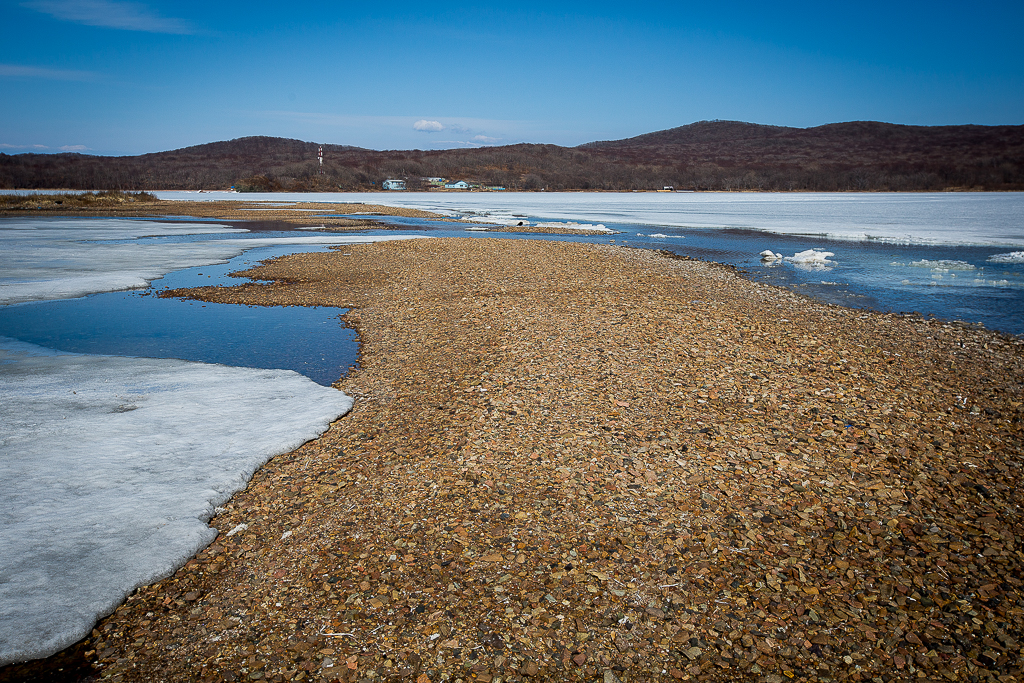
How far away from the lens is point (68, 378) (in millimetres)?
7332

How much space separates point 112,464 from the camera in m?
5.11

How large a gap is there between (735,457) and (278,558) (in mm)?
3851

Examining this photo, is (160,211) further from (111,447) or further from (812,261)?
(111,447)

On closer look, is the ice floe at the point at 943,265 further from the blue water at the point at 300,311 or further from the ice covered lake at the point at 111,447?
the ice covered lake at the point at 111,447

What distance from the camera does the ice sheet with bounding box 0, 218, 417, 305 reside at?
Answer: 45.8ft

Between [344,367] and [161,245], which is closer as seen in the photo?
[344,367]

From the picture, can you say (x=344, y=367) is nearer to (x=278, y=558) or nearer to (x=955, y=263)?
(x=278, y=558)

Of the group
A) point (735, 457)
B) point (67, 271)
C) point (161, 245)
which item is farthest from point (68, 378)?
point (161, 245)

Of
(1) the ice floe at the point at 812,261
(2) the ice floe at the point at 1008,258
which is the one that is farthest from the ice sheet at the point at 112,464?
(2) the ice floe at the point at 1008,258

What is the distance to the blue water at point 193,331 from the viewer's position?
8781 mm

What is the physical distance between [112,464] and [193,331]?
586 centimetres

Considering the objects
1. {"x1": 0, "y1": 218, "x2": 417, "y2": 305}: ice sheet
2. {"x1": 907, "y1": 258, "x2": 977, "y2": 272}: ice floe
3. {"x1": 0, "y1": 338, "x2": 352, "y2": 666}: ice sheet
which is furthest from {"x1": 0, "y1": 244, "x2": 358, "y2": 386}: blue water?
{"x1": 907, "y1": 258, "x2": 977, "y2": 272}: ice floe

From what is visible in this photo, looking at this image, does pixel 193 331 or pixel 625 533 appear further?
pixel 193 331

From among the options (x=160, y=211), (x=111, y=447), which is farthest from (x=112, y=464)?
(x=160, y=211)
